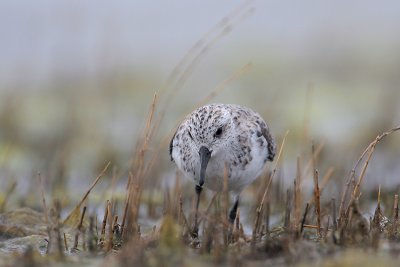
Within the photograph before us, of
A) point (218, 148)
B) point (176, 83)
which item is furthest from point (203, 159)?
point (176, 83)

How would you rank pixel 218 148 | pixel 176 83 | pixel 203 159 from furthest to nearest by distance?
pixel 176 83 < pixel 218 148 < pixel 203 159

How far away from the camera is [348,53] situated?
1545 cm

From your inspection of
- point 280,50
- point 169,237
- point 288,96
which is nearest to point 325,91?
point 288,96

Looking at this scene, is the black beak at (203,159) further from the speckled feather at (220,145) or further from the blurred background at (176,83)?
the blurred background at (176,83)

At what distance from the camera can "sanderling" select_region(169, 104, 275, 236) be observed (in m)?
6.18

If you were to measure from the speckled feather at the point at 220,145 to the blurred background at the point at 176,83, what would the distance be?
0.40 m

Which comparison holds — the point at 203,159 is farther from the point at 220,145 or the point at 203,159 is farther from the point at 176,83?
the point at 176,83

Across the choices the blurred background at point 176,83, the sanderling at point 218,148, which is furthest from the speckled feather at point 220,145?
the blurred background at point 176,83

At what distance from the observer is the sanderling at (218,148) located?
6180 mm

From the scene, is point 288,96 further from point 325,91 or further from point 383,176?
point 383,176

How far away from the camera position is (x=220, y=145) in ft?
20.4

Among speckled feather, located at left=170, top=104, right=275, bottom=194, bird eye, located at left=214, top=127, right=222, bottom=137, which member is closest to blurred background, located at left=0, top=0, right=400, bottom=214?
speckled feather, located at left=170, top=104, right=275, bottom=194

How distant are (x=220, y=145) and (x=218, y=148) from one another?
34mm

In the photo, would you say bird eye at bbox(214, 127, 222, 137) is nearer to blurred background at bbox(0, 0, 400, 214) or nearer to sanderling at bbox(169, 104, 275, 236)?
sanderling at bbox(169, 104, 275, 236)
